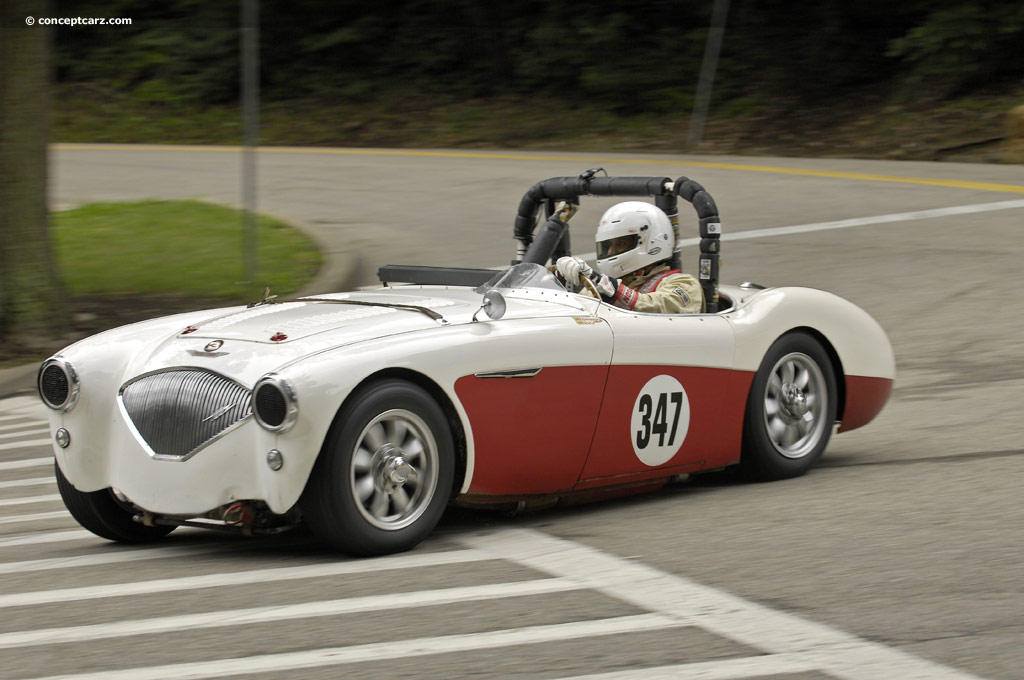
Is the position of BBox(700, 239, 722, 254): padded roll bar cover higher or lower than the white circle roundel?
higher

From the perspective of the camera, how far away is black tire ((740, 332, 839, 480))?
6.29 m

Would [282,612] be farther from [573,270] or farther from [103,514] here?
[573,270]

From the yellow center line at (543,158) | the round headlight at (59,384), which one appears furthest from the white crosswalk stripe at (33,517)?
the yellow center line at (543,158)

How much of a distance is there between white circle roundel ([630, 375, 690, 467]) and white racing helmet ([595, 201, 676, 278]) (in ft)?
2.70

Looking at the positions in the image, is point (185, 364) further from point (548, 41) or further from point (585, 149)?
point (548, 41)

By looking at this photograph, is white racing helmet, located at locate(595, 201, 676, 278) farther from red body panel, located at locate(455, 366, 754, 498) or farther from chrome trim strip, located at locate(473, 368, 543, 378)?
chrome trim strip, located at locate(473, 368, 543, 378)

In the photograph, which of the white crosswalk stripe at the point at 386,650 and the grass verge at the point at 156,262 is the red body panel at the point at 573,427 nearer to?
the white crosswalk stripe at the point at 386,650

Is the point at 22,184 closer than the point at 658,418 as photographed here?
No

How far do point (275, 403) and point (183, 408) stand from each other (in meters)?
0.45

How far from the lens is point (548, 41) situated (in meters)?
26.9

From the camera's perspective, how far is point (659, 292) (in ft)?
20.2

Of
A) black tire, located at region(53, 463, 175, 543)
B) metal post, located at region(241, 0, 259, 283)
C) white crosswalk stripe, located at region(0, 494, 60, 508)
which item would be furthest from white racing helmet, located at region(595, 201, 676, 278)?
metal post, located at region(241, 0, 259, 283)

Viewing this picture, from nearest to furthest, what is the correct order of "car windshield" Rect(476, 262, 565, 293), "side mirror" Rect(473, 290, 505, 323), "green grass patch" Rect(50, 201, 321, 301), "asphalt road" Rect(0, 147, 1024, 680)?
"asphalt road" Rect(0, 147, 1024, 680), "side mirror" Rect(473, 290, 505, 323), "car windshield" Rect(476, 262, 565, 293), "green grass patch" Rect(50, 201, 321, 301)

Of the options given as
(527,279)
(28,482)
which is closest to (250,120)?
(28,482)
